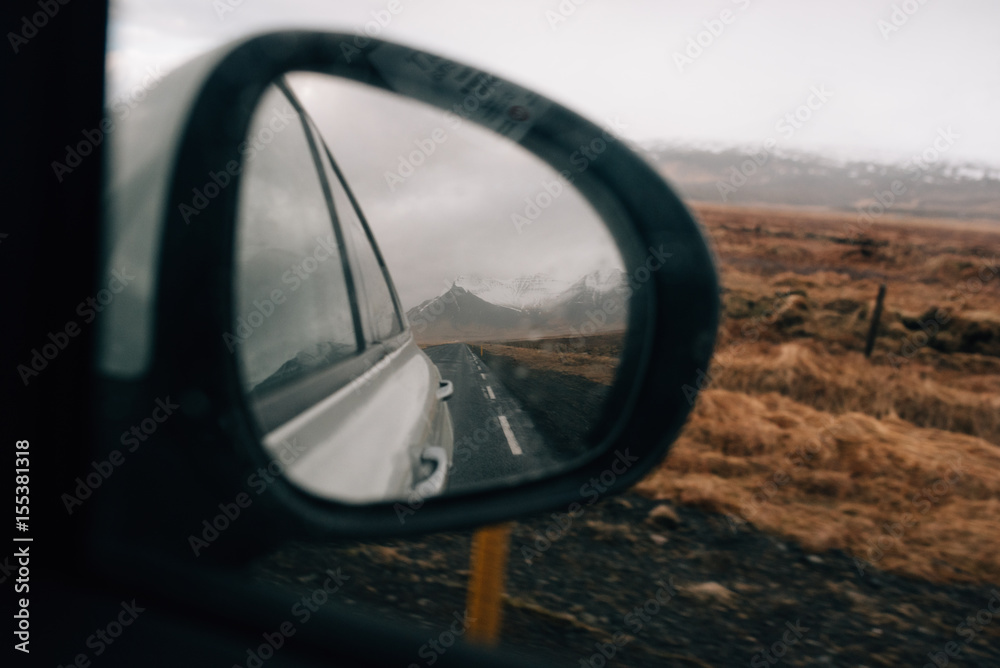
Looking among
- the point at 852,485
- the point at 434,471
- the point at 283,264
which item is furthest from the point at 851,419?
the point at 283,264

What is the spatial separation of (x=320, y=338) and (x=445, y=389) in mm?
475

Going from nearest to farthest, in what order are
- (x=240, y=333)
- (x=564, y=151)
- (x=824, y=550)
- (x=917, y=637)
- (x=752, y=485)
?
(x=240, y=333) < (x=564, y=151) < (x=917, y=637) < (x=824, y=550) < (x=752, y=485)

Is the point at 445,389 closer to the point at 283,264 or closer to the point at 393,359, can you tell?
the point at 393,359

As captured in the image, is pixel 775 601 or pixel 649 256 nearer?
pixel 649 256

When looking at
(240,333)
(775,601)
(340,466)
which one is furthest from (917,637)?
(240,333)

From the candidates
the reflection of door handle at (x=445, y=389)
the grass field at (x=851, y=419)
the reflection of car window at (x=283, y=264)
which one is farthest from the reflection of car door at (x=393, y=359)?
the grass field at (x=851, y=419)

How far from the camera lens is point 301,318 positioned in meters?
1.74

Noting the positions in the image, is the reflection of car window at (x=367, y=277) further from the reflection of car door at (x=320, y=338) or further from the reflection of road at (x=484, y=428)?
the reflection of road at (x=484, y=428)

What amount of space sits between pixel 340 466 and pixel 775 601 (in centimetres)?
290

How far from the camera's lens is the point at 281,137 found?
5.46 ft

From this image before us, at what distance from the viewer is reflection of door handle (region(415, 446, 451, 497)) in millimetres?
1727

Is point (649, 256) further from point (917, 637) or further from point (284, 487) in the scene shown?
point (917, 637)

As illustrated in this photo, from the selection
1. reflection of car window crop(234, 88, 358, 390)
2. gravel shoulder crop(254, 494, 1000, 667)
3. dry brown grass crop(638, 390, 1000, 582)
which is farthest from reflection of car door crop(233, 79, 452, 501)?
dry brown grass crop(638, 390, 1000, 582)

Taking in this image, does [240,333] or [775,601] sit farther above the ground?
[240,333]
